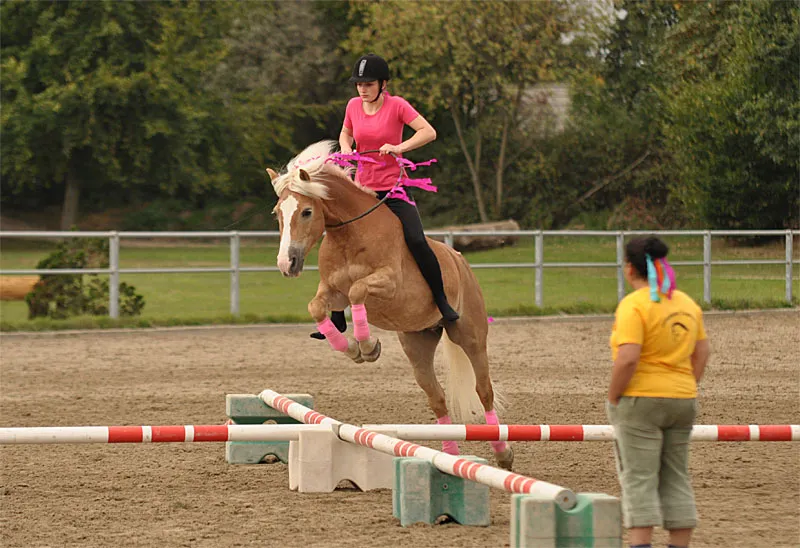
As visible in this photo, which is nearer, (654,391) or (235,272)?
(654,391)

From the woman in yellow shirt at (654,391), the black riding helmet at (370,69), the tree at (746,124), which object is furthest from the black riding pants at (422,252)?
the tree at (746,124)

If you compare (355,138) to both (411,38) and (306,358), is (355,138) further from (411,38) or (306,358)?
(411,38)

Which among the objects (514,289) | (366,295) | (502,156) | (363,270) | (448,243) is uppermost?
(502,156)

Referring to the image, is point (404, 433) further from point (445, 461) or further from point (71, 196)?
point (71, 196)

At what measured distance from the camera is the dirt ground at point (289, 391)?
216 inches

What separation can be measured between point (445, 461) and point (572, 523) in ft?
3.39

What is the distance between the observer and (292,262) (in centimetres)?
632

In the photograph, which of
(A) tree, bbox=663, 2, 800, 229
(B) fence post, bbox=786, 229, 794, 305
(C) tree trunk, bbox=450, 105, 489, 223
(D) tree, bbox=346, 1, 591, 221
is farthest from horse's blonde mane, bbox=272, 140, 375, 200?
(C) tree trunk, bbox=450, 105, 489, 223

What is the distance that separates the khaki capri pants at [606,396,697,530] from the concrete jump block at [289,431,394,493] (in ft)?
7.68

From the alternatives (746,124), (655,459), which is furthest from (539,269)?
(655,459)

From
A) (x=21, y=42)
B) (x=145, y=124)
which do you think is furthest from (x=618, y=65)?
(x=21, y=42)

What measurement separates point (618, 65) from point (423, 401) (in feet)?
89.9

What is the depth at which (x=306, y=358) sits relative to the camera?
45.6ft

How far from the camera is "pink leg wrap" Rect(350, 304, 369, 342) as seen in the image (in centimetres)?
655
